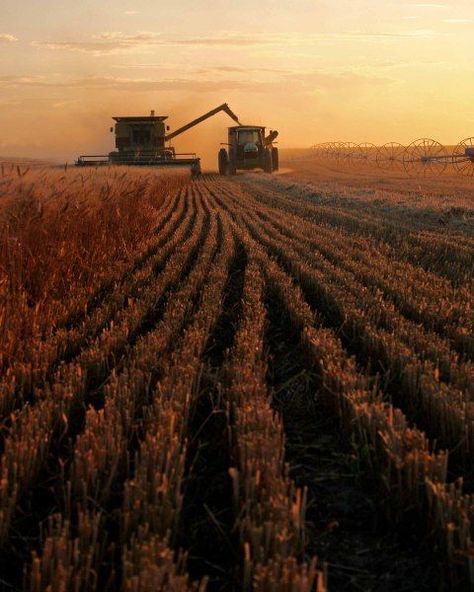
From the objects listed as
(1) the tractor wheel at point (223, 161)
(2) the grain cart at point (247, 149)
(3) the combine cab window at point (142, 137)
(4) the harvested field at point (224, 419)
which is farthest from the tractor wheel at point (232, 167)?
(4) the harvested field at point (224, 419)

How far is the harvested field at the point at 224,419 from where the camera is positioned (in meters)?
2.61

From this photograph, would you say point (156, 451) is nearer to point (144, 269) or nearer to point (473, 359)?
point (473, 359)

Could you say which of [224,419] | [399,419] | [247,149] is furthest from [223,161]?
[399,419]

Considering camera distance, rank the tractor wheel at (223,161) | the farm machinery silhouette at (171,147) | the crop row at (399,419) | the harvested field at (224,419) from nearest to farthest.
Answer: the harvested field at (224,419) → the crop row at (399,419) → the farm machinery silhouette at (171,147) → the tractor wheel at (223,161)

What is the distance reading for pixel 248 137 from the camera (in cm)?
4141

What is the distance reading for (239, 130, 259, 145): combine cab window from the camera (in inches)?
1628

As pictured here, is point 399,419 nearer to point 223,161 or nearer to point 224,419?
point 224,419

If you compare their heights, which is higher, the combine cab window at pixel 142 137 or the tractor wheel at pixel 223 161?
the combine cab window at pixel 142 137

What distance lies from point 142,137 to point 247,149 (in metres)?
6.03

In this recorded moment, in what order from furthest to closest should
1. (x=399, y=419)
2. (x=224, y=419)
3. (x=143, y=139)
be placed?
(x=143, y=139) < (x=224, y=419) < (x=399, y=419)

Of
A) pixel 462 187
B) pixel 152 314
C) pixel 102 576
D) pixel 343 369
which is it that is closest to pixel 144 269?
pixel 152 314

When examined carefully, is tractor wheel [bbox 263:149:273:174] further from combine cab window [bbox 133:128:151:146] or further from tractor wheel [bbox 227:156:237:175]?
combine cab window [bbox 133:128:151:146]

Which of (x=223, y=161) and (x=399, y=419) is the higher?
(x=223, y=161)

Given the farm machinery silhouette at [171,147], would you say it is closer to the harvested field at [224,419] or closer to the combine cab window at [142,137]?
the combine cab window at [142,137]
